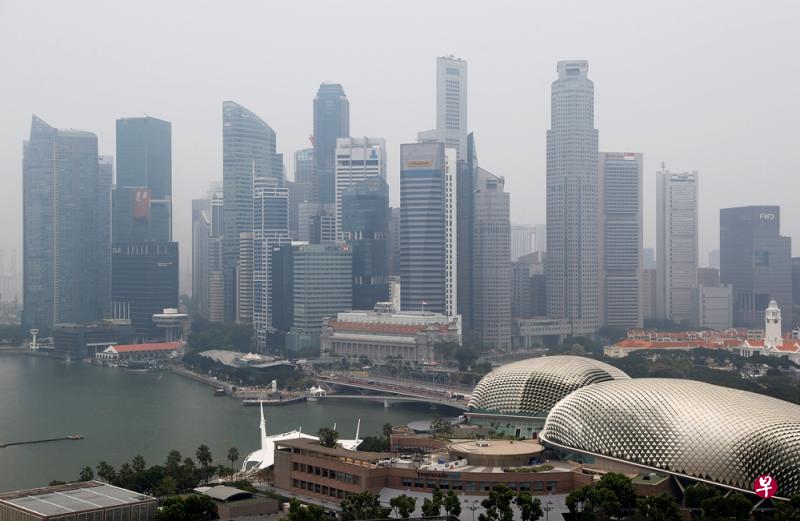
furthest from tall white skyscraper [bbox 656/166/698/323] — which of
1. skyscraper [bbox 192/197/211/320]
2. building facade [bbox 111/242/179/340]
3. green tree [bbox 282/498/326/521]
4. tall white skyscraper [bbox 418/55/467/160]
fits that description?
green tree [bbox 282/498/326/521]

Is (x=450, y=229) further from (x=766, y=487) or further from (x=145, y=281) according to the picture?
(x=766, y=487)

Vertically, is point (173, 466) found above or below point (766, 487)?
below

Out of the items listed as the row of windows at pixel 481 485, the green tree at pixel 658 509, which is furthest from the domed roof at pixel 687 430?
the row of windows at pixel 481 485

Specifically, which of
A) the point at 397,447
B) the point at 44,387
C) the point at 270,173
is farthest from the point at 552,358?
the point at 270,173

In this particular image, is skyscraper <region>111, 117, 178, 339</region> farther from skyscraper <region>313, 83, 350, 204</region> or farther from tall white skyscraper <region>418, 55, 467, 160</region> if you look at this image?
tall white skyscraper <region>418, 55, 467, 160</region>

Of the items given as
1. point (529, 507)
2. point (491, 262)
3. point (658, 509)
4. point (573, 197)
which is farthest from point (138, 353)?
point (658, 509)

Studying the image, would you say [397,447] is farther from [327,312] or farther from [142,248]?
[142,248]
